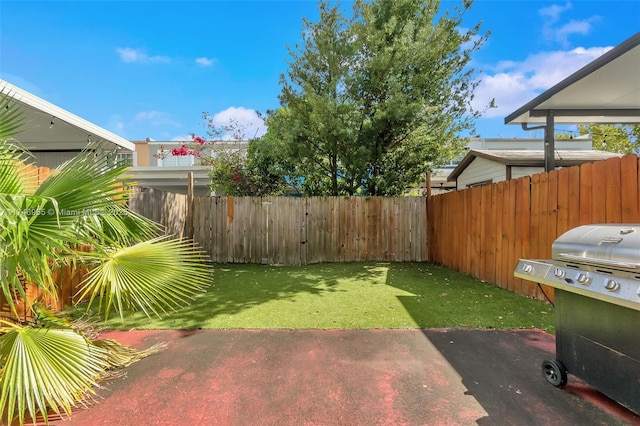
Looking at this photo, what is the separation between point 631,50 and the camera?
345 cm

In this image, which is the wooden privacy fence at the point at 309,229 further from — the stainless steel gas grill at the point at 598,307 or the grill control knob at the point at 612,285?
the grill control knob at the point at 612,285

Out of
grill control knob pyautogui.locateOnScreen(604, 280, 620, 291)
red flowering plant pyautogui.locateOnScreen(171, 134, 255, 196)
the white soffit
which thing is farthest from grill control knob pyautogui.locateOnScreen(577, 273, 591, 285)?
red flowering plant pyautogui.locateOnScreen(171, 134, 255, 196)

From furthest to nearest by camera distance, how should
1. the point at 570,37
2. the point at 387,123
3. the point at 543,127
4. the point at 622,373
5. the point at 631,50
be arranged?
the point at 570,37 → the point at 387,123 → the point at 543,127 → the point at 631,50 → the point at 622,373

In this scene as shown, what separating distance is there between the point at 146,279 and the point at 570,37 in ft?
38.7

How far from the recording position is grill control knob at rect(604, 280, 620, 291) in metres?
1.67

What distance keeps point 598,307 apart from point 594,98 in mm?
5047

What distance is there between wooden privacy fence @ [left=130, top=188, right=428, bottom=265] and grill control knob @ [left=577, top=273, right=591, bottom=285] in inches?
228

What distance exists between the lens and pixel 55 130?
26.5ft

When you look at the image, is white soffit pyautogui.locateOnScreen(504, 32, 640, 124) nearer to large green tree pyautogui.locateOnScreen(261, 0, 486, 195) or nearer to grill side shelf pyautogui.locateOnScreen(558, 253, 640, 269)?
large green tree pyautogui.locateOnScreen(261, 0, 486, 195)

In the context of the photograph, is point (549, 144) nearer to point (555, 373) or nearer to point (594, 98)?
point (594, 98)

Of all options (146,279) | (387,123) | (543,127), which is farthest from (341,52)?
(146,279)

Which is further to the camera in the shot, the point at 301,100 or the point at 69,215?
the point at 301,100

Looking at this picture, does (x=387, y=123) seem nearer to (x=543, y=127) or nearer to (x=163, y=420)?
(x=543, y=127)

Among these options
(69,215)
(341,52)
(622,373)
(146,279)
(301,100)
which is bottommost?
(622,373)
